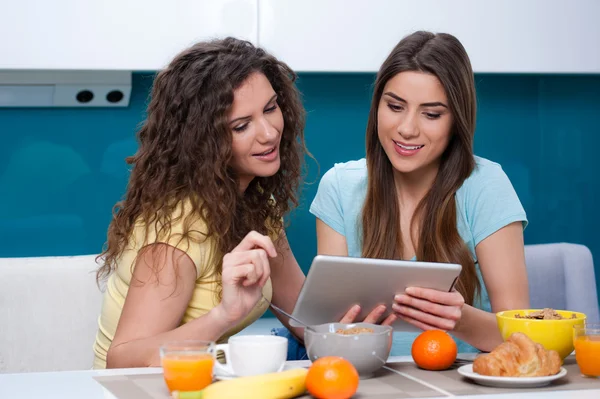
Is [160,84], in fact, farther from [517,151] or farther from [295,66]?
[517,151]

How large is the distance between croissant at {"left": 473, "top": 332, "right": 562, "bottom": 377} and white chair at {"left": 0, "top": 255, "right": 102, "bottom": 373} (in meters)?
1.16

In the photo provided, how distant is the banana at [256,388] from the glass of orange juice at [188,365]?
0.05 feet

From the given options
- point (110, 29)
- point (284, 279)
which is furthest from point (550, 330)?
point (110, 29)

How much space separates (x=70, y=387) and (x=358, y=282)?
1.65ft

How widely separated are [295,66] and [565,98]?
3.79ft

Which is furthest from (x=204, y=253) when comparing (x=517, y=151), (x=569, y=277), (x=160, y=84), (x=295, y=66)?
(x=517, y=151)

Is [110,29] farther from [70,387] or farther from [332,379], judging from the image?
[332,379]

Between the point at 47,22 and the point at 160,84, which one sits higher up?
the point at 47,22

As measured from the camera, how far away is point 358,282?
143 cm

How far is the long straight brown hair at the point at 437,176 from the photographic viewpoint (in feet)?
6.34

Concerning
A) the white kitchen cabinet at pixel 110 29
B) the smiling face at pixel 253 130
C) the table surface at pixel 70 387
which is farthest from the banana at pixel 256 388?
the white kitchen cabinet at pixel 110 29

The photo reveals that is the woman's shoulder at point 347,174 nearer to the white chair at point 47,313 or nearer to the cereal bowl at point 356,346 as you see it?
the white chair at point 47,313

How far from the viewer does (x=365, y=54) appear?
250cm

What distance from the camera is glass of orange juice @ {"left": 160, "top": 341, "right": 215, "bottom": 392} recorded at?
1.17 metres
